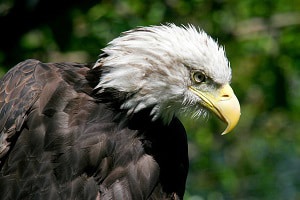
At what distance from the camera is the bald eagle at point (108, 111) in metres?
5.09

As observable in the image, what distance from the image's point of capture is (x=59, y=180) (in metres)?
5.10

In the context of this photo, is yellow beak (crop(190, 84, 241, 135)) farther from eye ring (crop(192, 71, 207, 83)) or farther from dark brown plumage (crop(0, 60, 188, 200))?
dark brown plumage (crop(0, 60, 188, 200))

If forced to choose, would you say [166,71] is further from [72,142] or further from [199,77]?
[72,142]

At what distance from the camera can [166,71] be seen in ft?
17.0

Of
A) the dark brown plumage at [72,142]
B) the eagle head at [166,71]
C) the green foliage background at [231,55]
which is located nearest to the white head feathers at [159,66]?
the eagle head at [166,71]

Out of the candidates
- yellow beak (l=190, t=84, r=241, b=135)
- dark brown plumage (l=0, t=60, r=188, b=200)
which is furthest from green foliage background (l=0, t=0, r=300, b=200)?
yellow beak (l=190, t=84, r=241, b=135)

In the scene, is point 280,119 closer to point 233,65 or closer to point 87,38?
point 233,65

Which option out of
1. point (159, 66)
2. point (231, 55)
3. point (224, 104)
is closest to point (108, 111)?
point (159, 66)

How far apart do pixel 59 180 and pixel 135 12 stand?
8.44 feet

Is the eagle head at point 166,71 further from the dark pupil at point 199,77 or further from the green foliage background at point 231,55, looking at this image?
the green foliage background at point 231,55

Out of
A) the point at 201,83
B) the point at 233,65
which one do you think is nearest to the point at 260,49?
the point at 233,65

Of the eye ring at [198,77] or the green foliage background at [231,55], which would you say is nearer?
the eye ring at [198,77]

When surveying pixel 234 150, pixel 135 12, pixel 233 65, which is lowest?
pixel 234 150

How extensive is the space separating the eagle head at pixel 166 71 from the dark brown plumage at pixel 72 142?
4.5 inches
